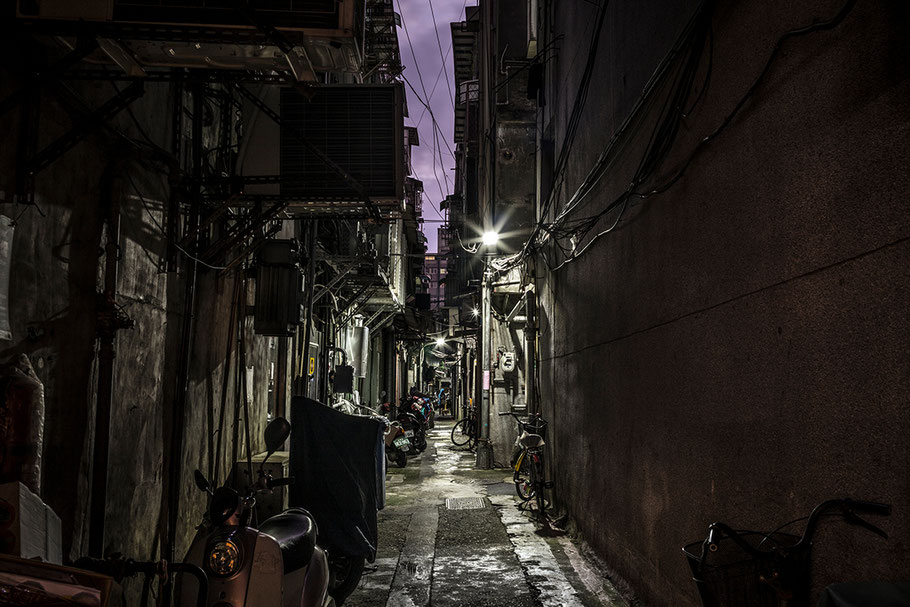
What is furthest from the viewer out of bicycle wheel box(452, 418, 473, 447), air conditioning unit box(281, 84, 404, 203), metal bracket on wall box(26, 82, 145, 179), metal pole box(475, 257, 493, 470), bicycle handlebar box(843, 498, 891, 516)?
bicycle wheel box(452, 418, 473, 447)

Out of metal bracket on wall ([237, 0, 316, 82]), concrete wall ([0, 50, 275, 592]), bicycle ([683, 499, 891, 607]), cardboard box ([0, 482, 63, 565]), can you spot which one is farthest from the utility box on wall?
bicycle ([683, 499, 891, 607])

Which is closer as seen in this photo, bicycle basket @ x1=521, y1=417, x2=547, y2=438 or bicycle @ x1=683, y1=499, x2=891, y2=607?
bicycle @ x1=683, y1=499, x2=891, y2=607

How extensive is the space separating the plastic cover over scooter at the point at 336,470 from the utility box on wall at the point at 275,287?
1.36m

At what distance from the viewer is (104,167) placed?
4.91 meters

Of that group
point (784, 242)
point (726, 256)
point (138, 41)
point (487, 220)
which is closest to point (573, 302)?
point (726, 256)

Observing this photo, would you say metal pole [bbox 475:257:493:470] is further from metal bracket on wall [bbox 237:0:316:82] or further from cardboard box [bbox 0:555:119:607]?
cardboard box [bbox 0:555:119:607]

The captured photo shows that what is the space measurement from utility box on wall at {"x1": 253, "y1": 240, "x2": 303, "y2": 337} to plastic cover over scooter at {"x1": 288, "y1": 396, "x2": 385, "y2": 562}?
1355mm

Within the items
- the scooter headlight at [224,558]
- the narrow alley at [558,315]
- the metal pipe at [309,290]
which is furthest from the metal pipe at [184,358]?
the metal pipe at [309,290]

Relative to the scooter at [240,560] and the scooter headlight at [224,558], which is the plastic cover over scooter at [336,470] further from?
the scooter headlight at [224,558]

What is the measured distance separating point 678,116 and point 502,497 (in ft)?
30.7

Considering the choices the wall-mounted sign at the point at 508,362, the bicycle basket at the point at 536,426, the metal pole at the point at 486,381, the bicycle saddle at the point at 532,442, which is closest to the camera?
the bicycle saddle at the point at 532,442

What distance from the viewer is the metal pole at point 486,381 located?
16.6 m

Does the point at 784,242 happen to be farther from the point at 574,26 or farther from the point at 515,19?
the point at 515,19

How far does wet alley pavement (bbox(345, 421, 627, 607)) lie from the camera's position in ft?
21.1
